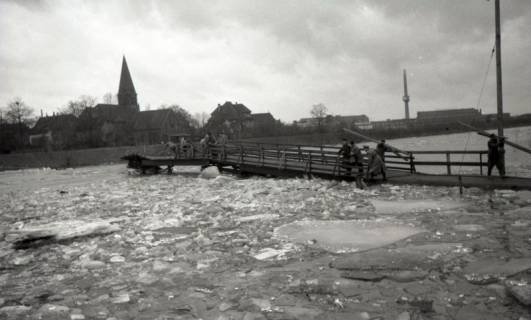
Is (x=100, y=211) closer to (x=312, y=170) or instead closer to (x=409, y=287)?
(x=312, y=170)

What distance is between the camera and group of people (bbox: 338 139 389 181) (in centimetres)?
1191

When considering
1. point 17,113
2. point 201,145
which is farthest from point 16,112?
point 201,145

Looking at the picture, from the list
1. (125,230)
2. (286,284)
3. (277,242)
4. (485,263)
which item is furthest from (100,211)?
(485,263)

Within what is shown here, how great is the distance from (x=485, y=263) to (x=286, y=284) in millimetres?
2514

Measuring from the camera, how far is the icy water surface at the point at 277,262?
3.98m

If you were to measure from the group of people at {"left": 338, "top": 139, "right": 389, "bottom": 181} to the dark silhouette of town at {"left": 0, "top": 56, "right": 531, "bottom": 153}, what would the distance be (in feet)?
111

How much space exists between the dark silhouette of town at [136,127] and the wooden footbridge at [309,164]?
2586cm

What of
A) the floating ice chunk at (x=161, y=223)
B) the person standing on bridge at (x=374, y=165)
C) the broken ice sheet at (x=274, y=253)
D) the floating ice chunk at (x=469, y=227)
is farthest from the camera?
the person standing on bridge at (x=374, y=165)

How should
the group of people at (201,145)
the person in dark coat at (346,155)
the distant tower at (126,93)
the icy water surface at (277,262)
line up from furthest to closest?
the distant tower at (126,93), the group of people at (201,145), the person in dark coat at (346,155), the icy water surface at (277,262)

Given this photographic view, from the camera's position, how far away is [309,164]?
14.0 m

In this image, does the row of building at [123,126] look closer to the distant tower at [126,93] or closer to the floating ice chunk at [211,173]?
the distant tower at [126,93]

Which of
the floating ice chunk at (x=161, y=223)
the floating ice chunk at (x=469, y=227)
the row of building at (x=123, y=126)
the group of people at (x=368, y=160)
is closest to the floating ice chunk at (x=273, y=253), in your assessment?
the floating ice chunk at (x=161, y=223)

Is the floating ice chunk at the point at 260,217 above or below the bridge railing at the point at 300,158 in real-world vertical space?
below

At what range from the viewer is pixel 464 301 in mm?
3848
